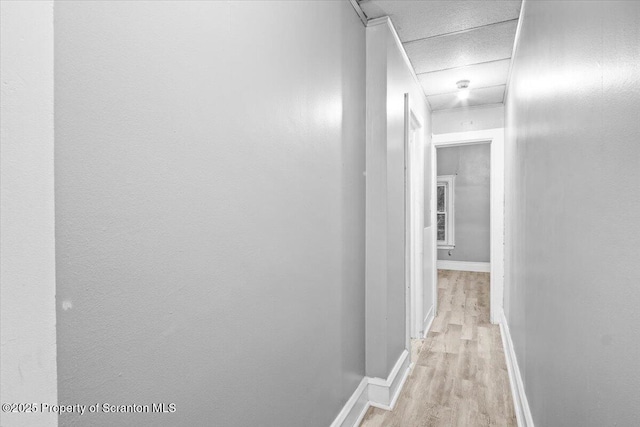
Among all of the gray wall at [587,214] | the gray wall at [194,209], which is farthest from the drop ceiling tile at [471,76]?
the gray wall at [194,209]

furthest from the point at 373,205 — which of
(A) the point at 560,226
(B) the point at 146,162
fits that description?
(B) the point at 146,162

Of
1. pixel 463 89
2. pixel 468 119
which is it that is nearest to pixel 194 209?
pixel 463 89

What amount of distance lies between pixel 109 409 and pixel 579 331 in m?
1.21

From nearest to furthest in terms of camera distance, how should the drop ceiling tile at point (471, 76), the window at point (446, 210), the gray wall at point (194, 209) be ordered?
the gray wall at point (194, 209) → the drop ceiling tile at point (471, 76) → the window at point (446, 210)

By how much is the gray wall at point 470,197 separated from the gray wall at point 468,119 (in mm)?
2937

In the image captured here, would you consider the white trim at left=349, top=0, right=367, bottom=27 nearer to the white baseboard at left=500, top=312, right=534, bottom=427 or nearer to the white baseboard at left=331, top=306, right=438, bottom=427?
the white baseboard at left=331, top=306, right=438, bottom=427

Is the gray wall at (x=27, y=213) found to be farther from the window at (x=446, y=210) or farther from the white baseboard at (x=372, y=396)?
the window at (x=446, y=210)

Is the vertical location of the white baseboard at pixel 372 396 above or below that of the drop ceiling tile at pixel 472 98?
below

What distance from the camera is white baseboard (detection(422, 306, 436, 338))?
350 cm

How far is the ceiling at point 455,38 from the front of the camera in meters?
2.08

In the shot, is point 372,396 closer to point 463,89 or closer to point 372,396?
point 372,396

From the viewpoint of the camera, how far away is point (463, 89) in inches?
135

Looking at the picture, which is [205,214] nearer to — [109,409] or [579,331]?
[109,409]

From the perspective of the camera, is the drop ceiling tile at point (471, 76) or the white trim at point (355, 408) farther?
the drop ceiling tile at point (471, 76)
